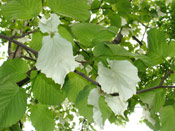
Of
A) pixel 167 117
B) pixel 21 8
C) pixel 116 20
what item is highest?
pixel 116 20

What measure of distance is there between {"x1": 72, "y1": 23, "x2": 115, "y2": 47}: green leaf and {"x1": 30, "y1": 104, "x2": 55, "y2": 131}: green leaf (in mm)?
315

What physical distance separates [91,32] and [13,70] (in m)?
0.23

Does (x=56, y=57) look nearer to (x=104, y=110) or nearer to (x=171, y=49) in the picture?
(x=104, y=110)

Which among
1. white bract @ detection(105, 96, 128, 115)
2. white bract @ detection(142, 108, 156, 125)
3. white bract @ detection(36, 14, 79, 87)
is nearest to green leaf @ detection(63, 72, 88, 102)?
white bract @ detection(105, 96, 128, 115)

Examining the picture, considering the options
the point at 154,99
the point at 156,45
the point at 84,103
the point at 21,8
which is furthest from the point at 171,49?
the point at 21,8

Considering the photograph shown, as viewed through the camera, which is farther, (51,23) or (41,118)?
(41,118)

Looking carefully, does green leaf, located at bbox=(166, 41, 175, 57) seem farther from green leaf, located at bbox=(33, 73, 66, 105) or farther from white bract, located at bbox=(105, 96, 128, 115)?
green leaf, located at bbox=(33, 73, 66, 105)

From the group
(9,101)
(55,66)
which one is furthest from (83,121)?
(55,66)

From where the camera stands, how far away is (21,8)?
0.42 m

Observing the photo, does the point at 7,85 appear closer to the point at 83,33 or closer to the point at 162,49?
the point at 83,33

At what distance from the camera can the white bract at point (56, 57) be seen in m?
0.29

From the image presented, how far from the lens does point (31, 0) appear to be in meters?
0.41

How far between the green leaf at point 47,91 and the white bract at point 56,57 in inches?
9.3

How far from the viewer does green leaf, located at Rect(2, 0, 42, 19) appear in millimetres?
410
